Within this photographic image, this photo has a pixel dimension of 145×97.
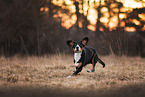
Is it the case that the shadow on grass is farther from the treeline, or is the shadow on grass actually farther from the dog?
the treeline

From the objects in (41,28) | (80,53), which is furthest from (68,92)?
(41,28)

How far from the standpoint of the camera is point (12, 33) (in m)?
10.9

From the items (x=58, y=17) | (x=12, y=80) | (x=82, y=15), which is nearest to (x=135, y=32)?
(x=82, y=15)

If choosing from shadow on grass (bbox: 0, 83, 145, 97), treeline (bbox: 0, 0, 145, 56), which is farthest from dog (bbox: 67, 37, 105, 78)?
treeline (bbox: 0, 0, 145, 56)

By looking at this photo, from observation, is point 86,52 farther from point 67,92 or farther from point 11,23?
point 11,23

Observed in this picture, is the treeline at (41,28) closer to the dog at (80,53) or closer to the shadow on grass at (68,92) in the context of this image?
the dog at (80,53)

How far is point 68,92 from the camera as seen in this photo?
3314mm

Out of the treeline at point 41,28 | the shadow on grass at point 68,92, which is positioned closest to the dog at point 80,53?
the shadow on grass at point 68,92

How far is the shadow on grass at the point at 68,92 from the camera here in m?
3.19

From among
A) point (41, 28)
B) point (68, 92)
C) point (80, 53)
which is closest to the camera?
point (68, 92)

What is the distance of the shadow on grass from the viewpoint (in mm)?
3193

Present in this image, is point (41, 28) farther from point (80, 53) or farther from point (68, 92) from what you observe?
point (68, 92)

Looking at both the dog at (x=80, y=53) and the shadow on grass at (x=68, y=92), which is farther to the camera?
the dog at (x=80, y=53)

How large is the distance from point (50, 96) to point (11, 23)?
8973 millimetres
